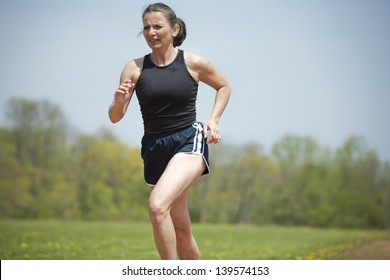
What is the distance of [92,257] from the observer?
24.2ft

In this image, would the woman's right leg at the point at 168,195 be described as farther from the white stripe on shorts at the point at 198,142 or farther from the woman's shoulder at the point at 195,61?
the woman's shoulder at the point at 195,61

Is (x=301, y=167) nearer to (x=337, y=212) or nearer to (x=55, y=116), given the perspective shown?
(x=337, y=212)

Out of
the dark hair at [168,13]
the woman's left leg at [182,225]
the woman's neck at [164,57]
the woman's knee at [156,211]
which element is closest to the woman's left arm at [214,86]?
the woman's neck at [164,57]

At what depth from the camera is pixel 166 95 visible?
4.27m

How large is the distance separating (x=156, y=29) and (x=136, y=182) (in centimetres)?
1907

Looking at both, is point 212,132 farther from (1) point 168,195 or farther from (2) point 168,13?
(2) point 168,13

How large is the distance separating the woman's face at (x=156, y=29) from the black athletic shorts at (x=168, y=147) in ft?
2.15

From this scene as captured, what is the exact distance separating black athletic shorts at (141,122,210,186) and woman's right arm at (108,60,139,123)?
31cm

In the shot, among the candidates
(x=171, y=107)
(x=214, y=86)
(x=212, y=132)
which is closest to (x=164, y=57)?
(x=171, y=107)

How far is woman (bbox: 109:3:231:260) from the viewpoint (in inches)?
167

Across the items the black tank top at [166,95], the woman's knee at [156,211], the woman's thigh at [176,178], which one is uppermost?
the black tank top at [166,95]

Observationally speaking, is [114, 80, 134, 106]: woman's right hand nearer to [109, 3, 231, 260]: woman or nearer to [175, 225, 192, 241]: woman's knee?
[109, 3, 231, 260]: woman

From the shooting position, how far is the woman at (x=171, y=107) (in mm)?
4238
